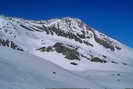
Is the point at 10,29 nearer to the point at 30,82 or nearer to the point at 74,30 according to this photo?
the point at 74,30

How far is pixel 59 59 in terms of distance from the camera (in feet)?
203

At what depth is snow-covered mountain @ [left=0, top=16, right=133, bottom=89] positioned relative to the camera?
2338 centimetres

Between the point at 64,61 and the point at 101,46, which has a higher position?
the point at 101,46

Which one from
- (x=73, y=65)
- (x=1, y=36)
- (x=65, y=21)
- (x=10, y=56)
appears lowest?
(x=10, y=56)

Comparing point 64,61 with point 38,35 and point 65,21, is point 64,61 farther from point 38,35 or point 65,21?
point 65,21

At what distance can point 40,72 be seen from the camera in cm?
2653

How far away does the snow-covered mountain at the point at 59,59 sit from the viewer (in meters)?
23.4

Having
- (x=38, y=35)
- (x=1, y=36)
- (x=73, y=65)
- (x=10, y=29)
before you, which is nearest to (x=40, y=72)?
(x=73, y=65)

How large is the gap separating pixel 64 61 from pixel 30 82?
40110 millimetres

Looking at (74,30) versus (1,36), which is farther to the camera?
(74,30)

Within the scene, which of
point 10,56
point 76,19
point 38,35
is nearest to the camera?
point 10,56

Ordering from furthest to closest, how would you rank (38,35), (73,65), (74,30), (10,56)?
(74,30) < (38,35) < (73,65) < (10,56)

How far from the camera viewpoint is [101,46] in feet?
347

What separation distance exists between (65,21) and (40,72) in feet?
317
